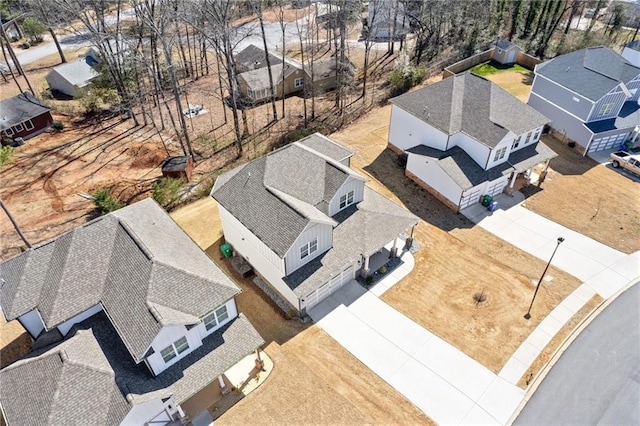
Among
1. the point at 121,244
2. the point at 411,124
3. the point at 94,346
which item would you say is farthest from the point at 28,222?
the point at 411,124

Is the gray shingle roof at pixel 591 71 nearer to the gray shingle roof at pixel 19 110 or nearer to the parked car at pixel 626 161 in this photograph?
the parked car at pixel 626 161

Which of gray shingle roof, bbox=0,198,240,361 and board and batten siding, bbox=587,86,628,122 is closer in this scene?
gray shingle roof, bbox=0,198,240,361

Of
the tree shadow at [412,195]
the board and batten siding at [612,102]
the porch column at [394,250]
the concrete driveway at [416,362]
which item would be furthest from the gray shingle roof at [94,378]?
the board and batten siding at [612,102]

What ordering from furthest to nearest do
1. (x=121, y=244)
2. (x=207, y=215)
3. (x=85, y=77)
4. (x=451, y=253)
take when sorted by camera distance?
(x=85, y=77) → (x=207, y=215) → (x=451, y=253) → (x=121, y=244)

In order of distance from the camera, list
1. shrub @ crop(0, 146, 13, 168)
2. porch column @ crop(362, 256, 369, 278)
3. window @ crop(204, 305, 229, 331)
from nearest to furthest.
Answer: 1. window @ crop(204, 305, 229, 331)
2. porch column @ crop(362, 256, 369, 278)
3. shrub @ crop(0, 146, 13, 168)

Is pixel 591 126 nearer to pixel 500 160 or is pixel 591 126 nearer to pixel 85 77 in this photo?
pixel 500 160

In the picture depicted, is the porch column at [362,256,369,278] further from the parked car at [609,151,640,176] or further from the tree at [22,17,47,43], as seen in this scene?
the tree at [22,17,47,43]

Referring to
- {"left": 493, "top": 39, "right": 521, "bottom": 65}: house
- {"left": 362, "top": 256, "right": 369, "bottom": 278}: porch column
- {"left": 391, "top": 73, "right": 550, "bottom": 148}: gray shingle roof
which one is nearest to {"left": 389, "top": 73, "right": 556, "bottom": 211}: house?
{"left": 391, "top": 73, "right": 550, "bottom": 148}: gray shingle roof
